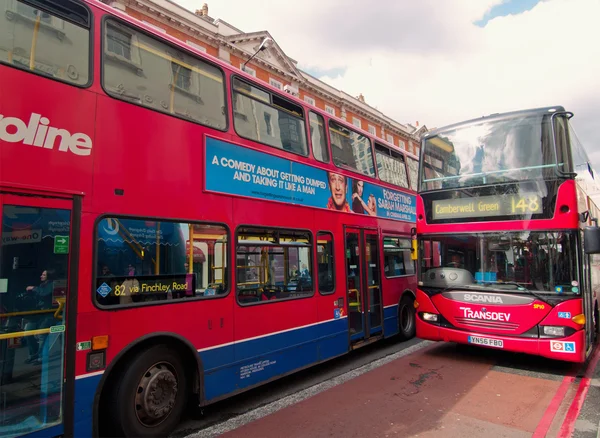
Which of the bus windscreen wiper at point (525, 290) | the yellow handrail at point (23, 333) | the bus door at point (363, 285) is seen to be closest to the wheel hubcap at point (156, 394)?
the yellow handrail at point (23, 333)

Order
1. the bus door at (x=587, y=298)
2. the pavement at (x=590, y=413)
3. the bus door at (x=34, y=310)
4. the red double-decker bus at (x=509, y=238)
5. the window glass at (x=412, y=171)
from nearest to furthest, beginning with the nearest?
the bus door at (x=34, y=310) → the pavement at (x=590, y=413) → the red double-decker bus at (x=509, y=238) → the bus door at (x=587, y=298) → the window glass at (x=412, y=171)

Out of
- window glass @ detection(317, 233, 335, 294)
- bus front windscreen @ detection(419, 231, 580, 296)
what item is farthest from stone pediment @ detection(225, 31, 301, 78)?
bus front windscreen @ detection(419, 231, 580, 296)

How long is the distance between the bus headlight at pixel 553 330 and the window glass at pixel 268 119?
14.8ft

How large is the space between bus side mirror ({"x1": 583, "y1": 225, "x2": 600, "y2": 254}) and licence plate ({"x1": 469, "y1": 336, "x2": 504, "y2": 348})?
190cm

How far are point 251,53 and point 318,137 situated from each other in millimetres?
18563

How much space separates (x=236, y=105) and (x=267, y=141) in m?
0.69

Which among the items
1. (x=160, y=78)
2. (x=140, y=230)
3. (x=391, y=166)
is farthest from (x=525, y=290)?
(x=160, y=78)

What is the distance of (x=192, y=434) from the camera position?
416 centimetres

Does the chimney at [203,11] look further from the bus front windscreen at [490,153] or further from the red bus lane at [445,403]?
the red bus lane at [445,403]

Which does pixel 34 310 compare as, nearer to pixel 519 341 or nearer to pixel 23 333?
pixel 23 333

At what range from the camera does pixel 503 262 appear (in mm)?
6285

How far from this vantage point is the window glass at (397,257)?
8.38 meters

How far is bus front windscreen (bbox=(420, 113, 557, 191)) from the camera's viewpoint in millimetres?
6203

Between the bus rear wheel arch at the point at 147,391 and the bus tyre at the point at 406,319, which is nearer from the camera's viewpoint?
the bus rear wheel arch at the point at 147,391
